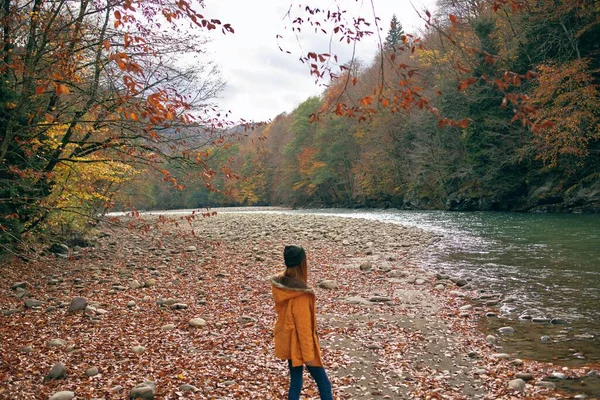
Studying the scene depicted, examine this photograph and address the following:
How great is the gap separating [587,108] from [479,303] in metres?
21.3

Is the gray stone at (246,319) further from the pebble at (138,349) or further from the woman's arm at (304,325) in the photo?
the woman's arm at (304,325)

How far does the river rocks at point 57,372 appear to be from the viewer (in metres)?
5.35

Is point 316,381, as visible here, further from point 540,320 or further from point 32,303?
point 32,303

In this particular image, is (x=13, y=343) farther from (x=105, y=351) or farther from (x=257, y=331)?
(x=257, y=331)

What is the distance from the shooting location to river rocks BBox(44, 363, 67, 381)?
5.35 m

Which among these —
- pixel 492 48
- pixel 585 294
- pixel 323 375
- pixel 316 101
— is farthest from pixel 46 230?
pixel 316 101

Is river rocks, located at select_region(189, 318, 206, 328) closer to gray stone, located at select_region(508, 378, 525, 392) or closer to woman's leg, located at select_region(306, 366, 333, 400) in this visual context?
woman's leg, located at select_region(306, 366, 333, 400)

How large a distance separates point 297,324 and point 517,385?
307 centimetres

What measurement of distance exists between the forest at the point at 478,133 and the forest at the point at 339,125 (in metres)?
0.13

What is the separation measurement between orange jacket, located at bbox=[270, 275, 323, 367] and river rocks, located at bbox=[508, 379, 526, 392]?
2674 millimetres

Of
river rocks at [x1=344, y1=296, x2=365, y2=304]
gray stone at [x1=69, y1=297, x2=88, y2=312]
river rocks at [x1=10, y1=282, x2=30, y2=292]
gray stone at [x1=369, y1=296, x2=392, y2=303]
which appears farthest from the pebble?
gray stone at [x1=369, y1=296, x2=392, y2=303]

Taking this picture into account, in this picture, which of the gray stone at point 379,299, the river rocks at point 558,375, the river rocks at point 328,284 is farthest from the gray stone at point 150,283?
the river rocks at point 558,375

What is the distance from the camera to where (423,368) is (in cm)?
596

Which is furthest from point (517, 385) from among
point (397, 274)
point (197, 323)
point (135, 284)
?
point (135, 284)
